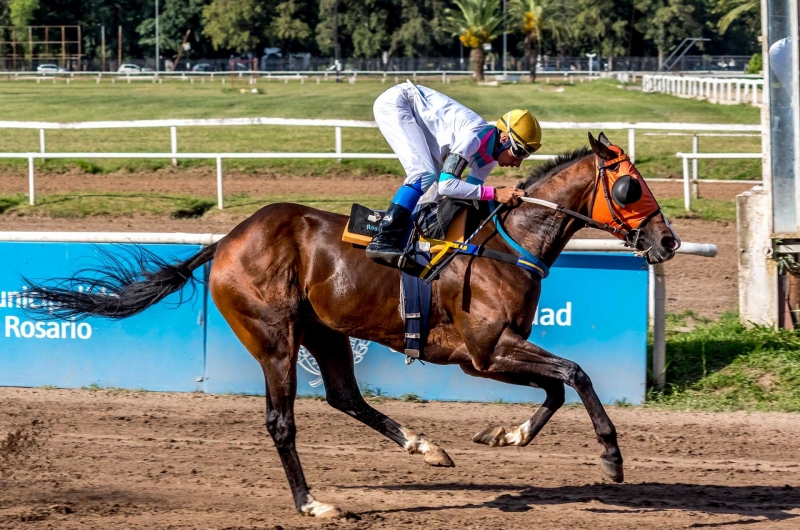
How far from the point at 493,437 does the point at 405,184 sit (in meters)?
1.31

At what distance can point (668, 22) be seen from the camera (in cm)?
7919

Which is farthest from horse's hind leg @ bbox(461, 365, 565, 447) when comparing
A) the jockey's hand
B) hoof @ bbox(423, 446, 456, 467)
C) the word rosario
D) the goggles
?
the word rosario

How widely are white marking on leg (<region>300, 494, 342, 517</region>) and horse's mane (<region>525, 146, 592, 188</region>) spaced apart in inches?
72.6

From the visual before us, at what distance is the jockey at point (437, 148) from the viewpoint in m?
4.86

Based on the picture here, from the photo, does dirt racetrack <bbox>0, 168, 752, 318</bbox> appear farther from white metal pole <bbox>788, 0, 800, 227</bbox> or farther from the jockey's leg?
the jockey's leg

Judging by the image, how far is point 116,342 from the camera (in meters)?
7.20

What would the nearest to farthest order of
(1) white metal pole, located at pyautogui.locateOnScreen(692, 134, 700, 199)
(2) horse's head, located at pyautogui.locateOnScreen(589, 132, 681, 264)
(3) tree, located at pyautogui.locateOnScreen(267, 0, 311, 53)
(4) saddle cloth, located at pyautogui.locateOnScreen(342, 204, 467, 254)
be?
(2) horse's head, located at pyautogui.locateOnScreen(589, 132, 681, 264), (4) saddle cloth, located at pyautogui.locateOnScreen(342, 204, 467, 254), (1) white metal pole, located at pyautogui.locateOnScreen(692, 134, 700, 199), (3) tree, located at pyautogui.locateOnScreen(267, 0, 311, 53)

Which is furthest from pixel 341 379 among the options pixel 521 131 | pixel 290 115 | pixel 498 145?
pixel 290 115

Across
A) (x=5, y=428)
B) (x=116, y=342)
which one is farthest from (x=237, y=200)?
(x=5, y=428)

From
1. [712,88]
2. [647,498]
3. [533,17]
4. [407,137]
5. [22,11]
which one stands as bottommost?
[647,498]

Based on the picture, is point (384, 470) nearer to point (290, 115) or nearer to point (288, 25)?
point (290, 115)

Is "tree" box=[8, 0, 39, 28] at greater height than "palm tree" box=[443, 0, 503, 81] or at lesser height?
greater

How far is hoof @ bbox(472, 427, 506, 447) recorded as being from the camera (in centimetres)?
489

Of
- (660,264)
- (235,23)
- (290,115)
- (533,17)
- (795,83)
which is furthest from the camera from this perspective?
(235,23)
